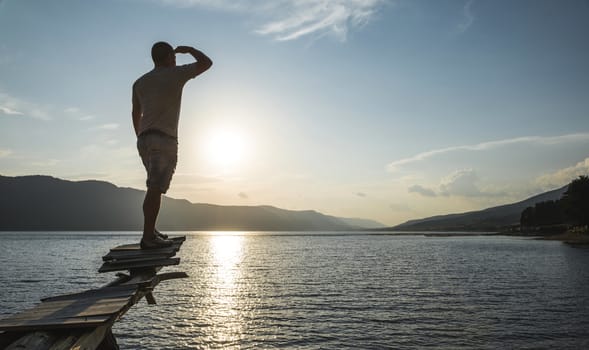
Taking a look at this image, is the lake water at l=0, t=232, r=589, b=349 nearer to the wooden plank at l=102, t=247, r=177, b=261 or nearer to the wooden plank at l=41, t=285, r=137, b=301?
the wooden plank at l=102, t=247, r=177, b=261

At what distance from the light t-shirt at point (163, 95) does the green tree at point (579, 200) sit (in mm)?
148526

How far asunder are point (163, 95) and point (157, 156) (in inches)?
45.3

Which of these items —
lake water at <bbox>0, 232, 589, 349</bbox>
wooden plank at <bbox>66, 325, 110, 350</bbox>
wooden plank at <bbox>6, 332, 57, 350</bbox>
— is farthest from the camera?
lake water at <bbox>0, 232, 589, 349</bbox>

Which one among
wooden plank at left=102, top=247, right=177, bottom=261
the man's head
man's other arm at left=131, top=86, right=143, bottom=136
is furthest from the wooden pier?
the man's head

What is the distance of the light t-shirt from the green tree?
149 m

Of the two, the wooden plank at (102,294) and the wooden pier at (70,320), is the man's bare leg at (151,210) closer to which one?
the wooden pier at (70,320)

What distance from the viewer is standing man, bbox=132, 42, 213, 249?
7520mm

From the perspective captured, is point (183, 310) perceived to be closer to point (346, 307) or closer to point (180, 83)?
point (346, 307)

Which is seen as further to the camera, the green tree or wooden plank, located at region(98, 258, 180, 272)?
the green tree

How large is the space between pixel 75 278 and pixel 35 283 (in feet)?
19.5

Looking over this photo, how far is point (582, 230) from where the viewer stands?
131m

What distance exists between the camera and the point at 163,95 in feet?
24.8

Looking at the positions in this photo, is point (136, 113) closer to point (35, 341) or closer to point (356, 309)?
point (35, 341)

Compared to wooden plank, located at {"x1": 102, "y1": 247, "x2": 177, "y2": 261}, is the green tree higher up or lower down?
higher up
